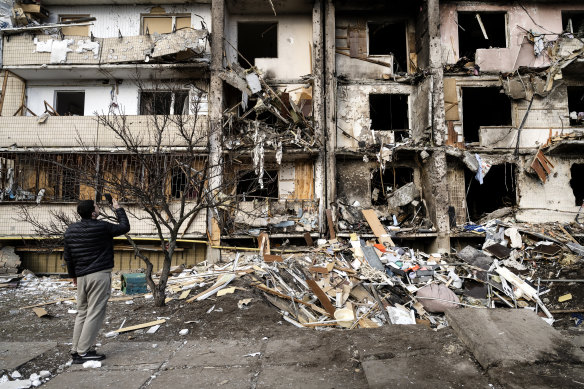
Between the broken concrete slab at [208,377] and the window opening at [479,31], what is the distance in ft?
53.5

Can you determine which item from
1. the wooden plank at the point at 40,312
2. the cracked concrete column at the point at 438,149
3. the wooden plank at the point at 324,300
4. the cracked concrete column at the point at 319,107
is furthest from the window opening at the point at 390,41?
the wooden plank at the point at 40,312

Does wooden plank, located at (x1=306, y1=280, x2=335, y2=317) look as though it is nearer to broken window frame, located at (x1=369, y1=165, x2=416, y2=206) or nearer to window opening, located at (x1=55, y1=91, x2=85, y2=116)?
broken window frame, located at (x1=369, y1=165, x2=416, y2=206)

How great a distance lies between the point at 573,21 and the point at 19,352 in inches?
863

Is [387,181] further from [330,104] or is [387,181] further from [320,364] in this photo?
[320,364]

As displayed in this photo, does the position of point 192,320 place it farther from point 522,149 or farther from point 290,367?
point 522,149

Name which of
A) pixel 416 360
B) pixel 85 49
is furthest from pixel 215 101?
pixel 416 360

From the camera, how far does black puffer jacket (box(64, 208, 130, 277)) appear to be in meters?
4.02

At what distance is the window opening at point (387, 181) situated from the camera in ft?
46.4

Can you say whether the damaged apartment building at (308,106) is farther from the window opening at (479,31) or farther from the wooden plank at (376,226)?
the wooden plank at (376,226)

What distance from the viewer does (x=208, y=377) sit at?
3314 mm

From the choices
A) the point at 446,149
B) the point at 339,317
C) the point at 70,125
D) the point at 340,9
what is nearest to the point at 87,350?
the point at 339,317

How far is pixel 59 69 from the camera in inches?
519

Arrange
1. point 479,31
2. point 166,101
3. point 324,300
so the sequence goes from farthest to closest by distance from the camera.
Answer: point 479,31, point 166,101, point 324,300

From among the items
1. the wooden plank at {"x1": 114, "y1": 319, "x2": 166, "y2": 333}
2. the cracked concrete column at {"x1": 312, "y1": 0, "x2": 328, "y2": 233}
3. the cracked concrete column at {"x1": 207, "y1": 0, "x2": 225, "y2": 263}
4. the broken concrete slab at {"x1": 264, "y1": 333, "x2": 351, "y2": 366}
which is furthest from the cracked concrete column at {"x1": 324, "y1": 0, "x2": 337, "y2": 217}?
the broken concrete slab at {"x1": 264, "y1": 333, "x2": 351, "y2": 366}
